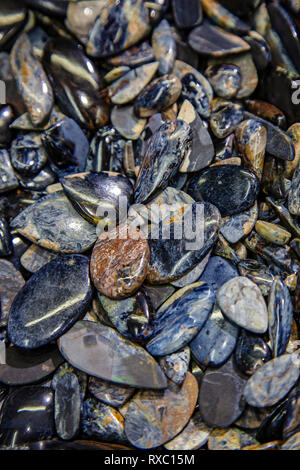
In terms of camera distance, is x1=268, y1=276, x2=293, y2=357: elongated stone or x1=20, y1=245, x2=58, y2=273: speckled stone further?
x1=20, y1=245, x2=58, y2=273: speckled stone

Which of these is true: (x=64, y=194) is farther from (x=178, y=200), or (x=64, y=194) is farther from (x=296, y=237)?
(x=296, y=237)

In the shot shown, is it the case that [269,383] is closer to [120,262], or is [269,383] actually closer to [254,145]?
[120,262]

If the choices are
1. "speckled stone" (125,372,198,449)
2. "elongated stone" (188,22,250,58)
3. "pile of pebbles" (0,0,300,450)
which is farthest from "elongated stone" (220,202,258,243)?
"elongated stone" (188,22,250,58)

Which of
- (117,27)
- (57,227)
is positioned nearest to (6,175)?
(57,227)

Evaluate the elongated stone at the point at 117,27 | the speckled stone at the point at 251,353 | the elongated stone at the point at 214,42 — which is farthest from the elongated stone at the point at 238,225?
the elongated stone at the point at 117,27

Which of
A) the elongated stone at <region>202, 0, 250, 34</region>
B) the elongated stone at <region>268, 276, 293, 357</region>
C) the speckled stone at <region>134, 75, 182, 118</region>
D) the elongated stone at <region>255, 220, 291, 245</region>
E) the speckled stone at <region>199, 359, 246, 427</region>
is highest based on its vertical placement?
the elongated stone at <region>202, 0, 250, 34</region>

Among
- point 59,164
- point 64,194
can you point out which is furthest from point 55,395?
point 59,164

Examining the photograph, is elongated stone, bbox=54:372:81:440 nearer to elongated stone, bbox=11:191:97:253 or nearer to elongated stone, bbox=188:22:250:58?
elongated stone, bbox=11:191:97:253

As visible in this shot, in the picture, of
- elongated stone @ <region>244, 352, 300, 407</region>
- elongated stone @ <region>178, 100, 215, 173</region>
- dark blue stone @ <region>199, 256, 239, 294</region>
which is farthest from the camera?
elongated stone @ <region>178, 100, 215, 173</region>
